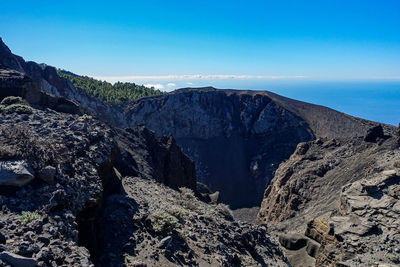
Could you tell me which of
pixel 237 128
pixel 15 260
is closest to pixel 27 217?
pixel 15 260

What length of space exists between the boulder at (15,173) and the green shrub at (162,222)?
A: 427 cm

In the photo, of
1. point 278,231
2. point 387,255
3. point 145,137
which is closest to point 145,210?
point 387,255

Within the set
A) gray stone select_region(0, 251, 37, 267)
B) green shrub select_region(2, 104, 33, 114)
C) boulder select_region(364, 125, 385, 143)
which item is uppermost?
green shrub select_region(2, 104, 33, 114)

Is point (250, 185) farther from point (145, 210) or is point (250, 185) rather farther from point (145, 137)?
point (145, 210)

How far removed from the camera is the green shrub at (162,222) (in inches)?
366

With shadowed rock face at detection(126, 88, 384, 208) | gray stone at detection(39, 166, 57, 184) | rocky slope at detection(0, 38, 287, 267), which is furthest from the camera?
shadowed rock face at detection(126, 88, 384, 208)

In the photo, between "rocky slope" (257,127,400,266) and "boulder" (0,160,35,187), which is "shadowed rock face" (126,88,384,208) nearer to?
"rocky slope" (257,127,400,266)

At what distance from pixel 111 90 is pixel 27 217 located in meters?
56.9

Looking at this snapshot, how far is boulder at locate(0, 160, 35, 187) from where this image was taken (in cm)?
642

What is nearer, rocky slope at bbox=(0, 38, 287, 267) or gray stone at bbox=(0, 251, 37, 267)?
gray stone at bbox=(0, 251, 37, 267)

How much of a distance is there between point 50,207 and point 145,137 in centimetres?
2314

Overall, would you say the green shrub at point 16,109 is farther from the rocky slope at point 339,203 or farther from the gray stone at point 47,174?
the rocky slope at point 339,203

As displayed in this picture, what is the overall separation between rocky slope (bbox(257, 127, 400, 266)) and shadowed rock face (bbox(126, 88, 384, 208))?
1522cm

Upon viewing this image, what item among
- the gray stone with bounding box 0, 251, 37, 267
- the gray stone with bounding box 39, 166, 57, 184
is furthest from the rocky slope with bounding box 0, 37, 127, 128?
the gray stone with bounding box 0, 251, 37, 267
